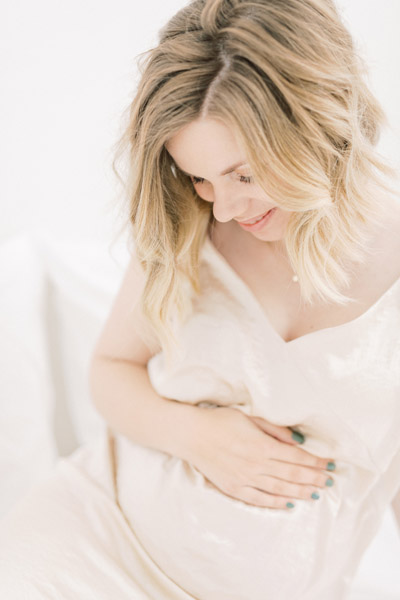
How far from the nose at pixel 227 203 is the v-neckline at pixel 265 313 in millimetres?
196

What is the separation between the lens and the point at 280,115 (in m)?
0.77

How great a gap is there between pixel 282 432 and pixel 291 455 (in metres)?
0.04

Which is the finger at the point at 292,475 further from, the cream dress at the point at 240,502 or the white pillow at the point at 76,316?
the white pillow at the point at 76,316

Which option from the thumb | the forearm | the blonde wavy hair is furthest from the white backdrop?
the thumb

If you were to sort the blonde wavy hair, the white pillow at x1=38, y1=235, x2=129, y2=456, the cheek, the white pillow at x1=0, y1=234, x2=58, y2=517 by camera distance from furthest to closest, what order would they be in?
the white pillow at x1=38, y1=235, x2=129, y2=456
the white pillow at x1=0, y1=234, x2=58, y2=517
the cheek
the blonde wavy hair

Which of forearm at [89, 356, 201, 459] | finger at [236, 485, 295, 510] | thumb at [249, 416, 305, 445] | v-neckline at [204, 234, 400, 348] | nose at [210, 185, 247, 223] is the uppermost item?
nose at [210, 185, 247, 223]

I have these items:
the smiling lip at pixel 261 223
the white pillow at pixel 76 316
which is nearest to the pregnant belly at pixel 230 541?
the smiling lip at pixel 261 223

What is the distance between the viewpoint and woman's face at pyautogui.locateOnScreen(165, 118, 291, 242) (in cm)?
80

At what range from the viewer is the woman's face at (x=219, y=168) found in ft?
2.62

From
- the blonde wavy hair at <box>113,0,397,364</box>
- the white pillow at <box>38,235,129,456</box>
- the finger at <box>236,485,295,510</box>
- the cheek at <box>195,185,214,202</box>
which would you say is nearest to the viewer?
the blonde wavy hair at <box>113,0,397,364</box>

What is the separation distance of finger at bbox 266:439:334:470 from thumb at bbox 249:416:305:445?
11 mm

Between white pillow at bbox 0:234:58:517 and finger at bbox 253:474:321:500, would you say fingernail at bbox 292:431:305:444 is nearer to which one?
finger at bbox 253:474:321:500

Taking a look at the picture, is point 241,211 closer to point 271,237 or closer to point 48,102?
point 271,237

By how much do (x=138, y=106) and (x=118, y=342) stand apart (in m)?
0.50
